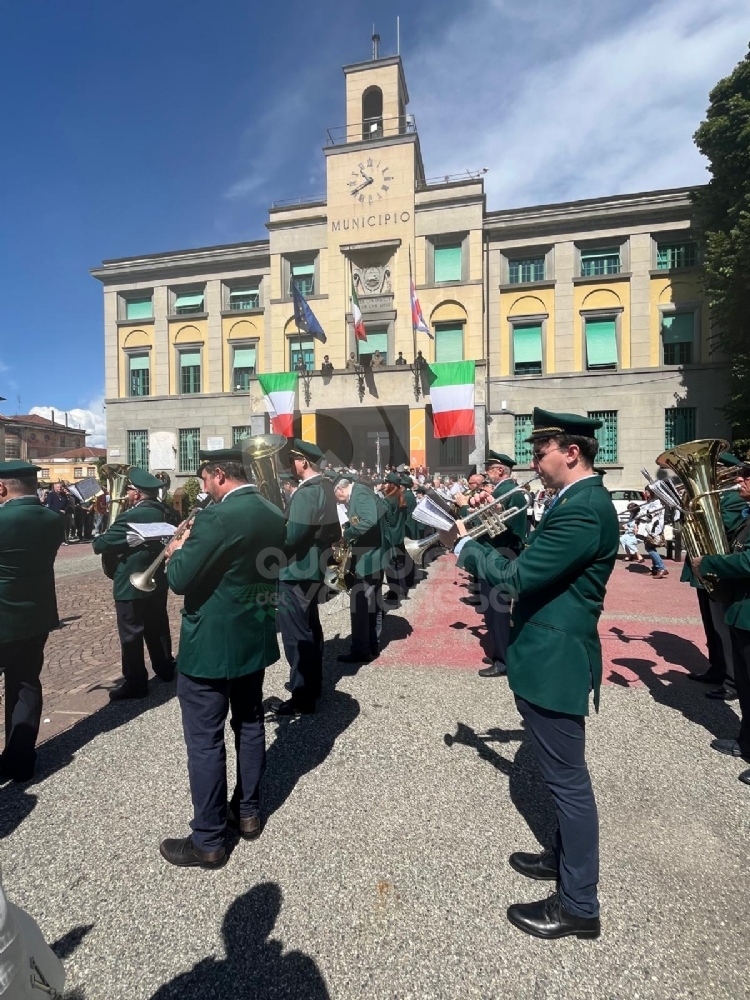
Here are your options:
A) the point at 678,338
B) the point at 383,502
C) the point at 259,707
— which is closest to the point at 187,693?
the point at 259,707

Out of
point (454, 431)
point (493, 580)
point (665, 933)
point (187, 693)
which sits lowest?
point (665, 933)

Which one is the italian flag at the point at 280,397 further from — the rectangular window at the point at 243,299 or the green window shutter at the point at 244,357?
the rectangular window at the point at 243,299

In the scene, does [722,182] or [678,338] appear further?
[678,338]

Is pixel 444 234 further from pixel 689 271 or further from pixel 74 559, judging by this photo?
pixel 74 559

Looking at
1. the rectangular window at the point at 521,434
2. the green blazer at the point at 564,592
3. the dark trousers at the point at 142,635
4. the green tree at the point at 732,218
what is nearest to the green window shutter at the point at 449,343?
the rectangular window at the point at 521,434

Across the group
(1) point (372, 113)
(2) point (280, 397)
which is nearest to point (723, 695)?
(2) point (280, 397)

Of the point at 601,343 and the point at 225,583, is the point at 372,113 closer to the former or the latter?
the point at 601,343

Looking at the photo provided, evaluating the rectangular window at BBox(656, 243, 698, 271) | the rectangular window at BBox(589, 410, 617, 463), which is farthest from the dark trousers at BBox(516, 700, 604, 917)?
the rectangular window at BBox(656, 243, 698, 271)

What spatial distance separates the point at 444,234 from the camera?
971 inches

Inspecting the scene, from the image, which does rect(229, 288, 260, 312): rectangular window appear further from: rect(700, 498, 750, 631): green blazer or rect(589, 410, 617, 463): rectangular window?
rect(700, 498, 750, 631): green blazer

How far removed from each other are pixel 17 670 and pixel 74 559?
1144cm

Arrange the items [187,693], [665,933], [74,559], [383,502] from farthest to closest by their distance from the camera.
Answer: [74,559]
[383,502]
[187,693]
[665,933]

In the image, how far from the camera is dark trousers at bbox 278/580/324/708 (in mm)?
4578

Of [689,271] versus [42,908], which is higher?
[689,271]
